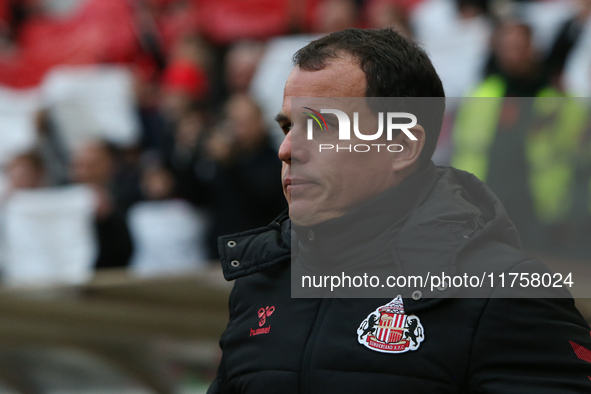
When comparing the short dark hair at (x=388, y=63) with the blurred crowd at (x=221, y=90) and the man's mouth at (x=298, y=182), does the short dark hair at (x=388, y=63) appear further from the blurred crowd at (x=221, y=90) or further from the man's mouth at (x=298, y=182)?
the blurred crowd at (x=221, y=90)

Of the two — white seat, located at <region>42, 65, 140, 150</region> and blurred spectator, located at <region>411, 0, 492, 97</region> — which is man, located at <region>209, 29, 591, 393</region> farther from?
white seat, located at <region>42, 65, 140, 150</region>

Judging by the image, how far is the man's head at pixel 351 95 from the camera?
55.3 inches

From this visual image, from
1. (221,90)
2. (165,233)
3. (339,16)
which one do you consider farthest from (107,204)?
(339,16)

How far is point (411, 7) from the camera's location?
20.2 feet

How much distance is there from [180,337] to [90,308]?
2.08ft

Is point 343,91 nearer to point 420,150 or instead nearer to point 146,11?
point 420,150

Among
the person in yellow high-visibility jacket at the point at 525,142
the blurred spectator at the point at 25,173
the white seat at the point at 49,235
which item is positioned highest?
the person in yellow high-visibility jacket at the point at 525,142

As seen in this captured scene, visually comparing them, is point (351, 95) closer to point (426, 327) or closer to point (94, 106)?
point (426, 327)

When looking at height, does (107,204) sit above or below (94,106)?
below

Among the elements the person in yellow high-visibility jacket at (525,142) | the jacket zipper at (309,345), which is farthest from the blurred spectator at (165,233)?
the jacket zipper at (309,345)

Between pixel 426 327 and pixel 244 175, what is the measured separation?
11.4ft

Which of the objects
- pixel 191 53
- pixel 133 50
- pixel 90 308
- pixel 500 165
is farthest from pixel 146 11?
pixel 500 165

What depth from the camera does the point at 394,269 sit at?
1416 millimetres

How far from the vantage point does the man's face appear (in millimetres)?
1426
